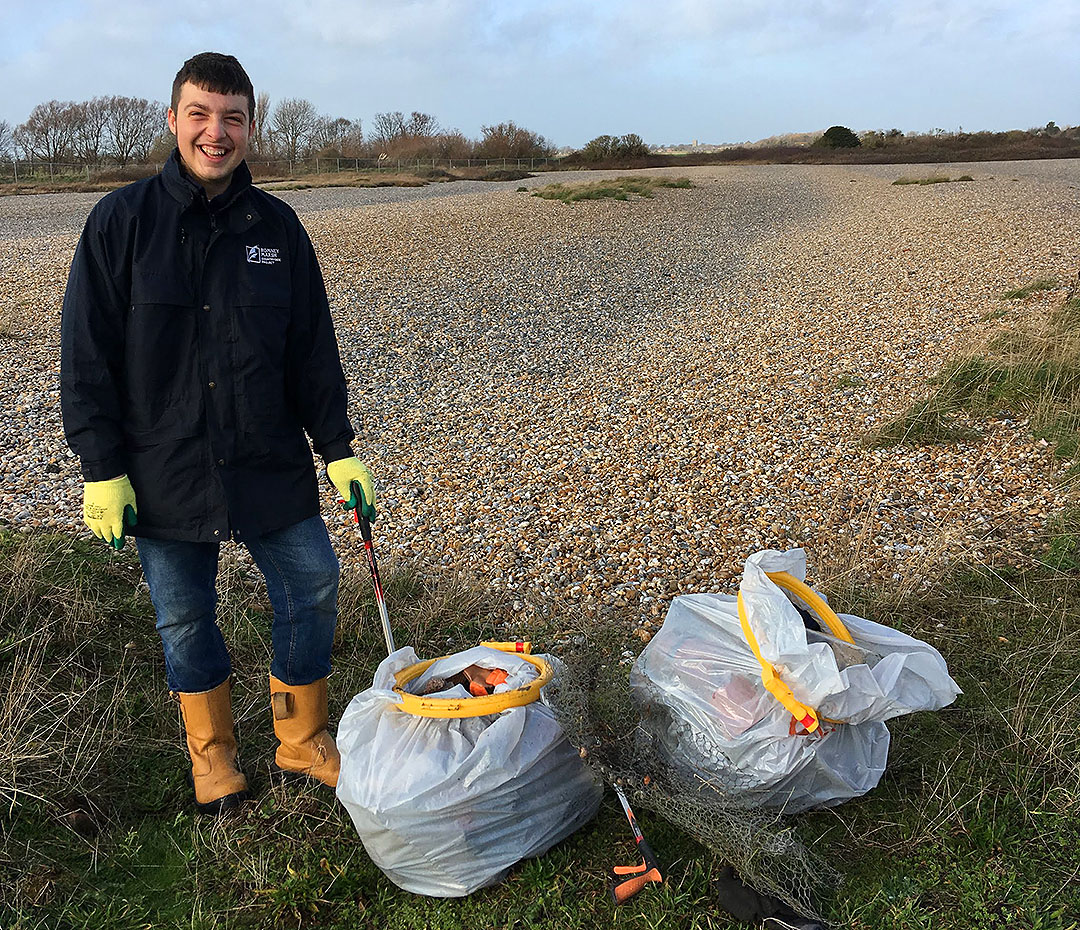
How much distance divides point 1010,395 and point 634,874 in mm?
4476

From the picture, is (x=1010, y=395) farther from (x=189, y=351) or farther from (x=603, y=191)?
(x=603, y=191)

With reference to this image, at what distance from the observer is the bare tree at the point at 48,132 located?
140ft

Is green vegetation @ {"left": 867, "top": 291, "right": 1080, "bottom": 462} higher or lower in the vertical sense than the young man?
lower

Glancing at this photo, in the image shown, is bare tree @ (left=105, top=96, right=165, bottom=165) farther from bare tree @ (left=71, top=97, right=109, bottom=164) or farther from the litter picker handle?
the litter picker handle

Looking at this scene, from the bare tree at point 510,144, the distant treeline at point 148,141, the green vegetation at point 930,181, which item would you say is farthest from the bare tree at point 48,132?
the green vegetation at point 930,181

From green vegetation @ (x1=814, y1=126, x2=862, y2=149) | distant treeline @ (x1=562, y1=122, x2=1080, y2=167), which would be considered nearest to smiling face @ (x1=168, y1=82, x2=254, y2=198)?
distant treeline @ (x1=562, y1=122, x2=1080, y2=167)

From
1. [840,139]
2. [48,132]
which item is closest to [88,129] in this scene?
[48,132]

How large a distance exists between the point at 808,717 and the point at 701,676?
1.12 ft

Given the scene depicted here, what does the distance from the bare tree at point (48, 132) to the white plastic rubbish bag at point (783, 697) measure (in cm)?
4917

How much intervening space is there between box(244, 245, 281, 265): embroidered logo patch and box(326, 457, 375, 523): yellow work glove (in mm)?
602

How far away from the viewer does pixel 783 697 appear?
2.22 metres

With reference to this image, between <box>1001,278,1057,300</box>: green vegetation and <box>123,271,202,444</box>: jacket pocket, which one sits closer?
<box>123,271,202,444</box>: jacket pocket

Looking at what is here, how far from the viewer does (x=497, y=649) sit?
249 centimetres

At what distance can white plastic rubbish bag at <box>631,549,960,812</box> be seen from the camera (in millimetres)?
2197
